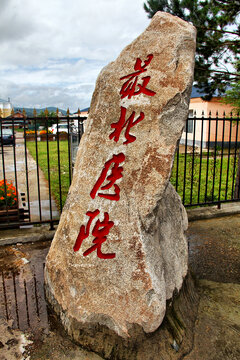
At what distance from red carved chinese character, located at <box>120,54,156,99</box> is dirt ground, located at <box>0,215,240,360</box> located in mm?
2082

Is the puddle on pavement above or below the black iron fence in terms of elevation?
below

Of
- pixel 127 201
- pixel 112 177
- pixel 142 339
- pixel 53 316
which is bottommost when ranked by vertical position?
pixel 53 316

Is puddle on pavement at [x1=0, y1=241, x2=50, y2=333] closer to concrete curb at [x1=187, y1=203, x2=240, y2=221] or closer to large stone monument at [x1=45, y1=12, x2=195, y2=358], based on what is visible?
large stone monument at [x1=45, y1=12, x2=195, y2=358]

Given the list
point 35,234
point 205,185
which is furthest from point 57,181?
point 35,234

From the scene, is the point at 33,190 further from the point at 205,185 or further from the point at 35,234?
the point at 205,185

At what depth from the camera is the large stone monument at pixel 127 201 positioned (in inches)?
91.0

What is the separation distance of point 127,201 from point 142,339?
1052 mm

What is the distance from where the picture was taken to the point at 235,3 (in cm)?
529

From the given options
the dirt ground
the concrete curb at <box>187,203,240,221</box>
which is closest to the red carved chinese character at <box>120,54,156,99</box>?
the dirt ground

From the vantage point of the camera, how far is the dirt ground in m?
2.35

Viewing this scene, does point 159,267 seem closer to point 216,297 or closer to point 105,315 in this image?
point 105,315

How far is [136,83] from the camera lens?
2.60 meters

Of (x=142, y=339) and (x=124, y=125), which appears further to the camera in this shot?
(x=124, y=125)

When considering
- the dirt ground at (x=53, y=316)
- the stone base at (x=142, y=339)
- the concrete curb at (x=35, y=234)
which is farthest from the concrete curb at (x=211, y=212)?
the stone base at (x=142, y=339)
